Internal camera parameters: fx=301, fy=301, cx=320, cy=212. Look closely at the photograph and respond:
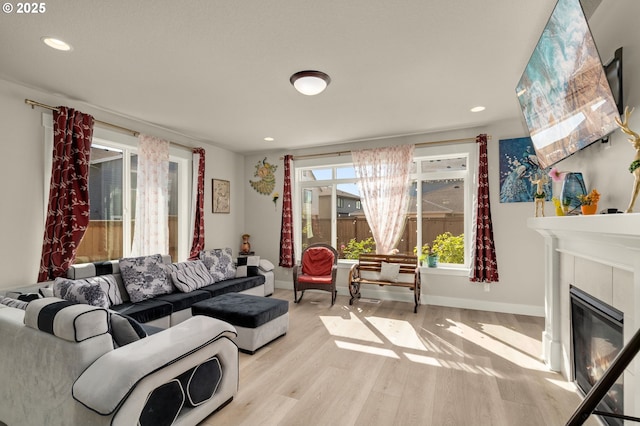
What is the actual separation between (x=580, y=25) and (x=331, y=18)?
1.33m

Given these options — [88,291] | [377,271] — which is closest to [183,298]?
[88,291]

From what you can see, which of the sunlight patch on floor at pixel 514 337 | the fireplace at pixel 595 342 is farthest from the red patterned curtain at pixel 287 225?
the fireplace at pixel 595 342

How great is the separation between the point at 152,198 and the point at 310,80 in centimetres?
271

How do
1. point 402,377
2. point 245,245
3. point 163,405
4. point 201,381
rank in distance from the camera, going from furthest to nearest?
point 245,245 → point 402,377 → point 201,381 → point 163,405

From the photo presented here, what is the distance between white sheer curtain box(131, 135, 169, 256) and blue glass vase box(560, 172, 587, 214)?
431 cm

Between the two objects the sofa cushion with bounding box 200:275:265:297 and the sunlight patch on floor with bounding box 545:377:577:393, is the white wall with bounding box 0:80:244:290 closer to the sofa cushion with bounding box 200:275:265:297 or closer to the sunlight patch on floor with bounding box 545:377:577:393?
the sofa cushion with bounding box 200:275:265:297

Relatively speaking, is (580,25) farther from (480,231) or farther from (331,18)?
(480,231)

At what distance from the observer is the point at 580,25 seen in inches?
59.6

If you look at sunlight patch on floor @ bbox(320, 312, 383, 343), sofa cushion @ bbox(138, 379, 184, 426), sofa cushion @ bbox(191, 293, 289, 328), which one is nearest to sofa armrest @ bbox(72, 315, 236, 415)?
sofa cushion @ bbox(138, 379, 184, 426)

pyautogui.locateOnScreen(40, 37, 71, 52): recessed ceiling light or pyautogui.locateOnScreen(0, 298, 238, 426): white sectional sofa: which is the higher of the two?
pyautogui.locateOnScreen(40, 37, 71, 52): recessed ceiling light

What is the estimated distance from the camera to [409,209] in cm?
466

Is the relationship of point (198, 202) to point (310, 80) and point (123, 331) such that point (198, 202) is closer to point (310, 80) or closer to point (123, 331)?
point (310, 80)

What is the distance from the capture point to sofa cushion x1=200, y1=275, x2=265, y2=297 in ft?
12.1

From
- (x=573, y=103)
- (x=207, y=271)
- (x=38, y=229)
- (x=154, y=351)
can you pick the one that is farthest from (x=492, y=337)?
(x=38, y=229)
